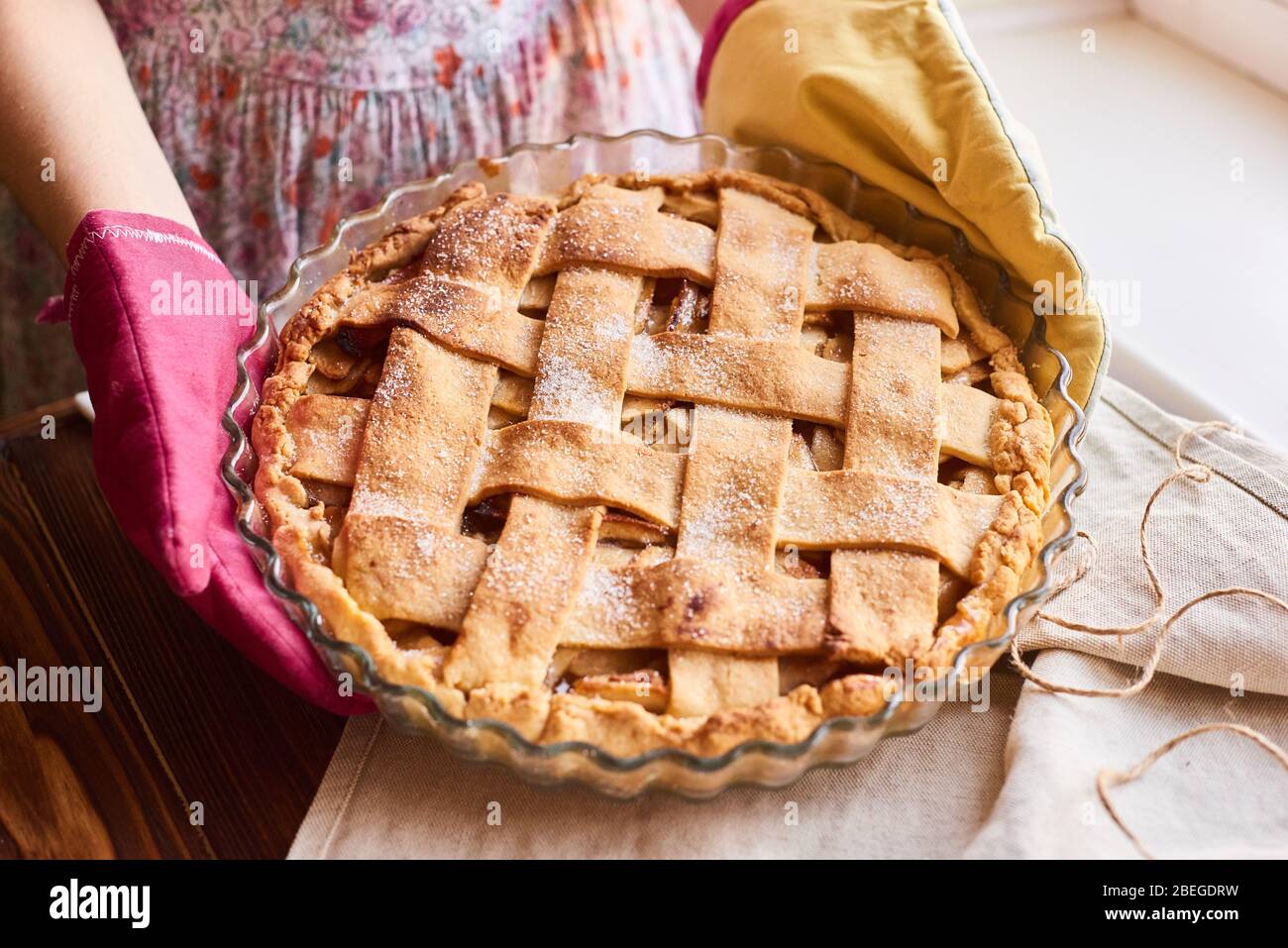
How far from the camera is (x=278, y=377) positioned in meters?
1.05

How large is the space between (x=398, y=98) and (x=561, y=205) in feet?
1.19

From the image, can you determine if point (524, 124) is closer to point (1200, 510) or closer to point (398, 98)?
point (398, 98)

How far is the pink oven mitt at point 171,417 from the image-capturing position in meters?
0.89

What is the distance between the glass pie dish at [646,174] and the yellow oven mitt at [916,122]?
0.02 meters

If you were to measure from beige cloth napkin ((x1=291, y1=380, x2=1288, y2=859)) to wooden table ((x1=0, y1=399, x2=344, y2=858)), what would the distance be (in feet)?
0.20

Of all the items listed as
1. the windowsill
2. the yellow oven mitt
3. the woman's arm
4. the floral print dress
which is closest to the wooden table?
the woman's arm

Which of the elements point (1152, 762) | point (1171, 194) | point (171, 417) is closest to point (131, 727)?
point (171, 417)

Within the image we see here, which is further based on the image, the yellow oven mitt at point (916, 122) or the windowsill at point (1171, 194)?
the windowsill at point (1171, 194)

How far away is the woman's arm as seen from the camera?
1.10 m

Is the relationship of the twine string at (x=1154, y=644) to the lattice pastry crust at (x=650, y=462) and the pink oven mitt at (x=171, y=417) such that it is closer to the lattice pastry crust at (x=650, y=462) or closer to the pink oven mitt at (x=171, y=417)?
the lattice pastry crust at (x=650, y=462)

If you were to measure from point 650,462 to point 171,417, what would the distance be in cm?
39

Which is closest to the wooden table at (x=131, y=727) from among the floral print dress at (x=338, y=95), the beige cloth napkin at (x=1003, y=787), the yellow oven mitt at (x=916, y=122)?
the beige cloth napkin at (x=1003, y=787)
